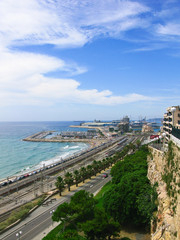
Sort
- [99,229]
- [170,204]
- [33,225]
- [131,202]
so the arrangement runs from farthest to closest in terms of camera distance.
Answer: [33,225], [131,202], [99,229], [170,204]

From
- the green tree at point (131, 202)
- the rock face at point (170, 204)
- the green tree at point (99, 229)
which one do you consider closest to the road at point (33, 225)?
the green tree at point (99, 229)

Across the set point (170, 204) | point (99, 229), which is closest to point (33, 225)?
point (99, 229)

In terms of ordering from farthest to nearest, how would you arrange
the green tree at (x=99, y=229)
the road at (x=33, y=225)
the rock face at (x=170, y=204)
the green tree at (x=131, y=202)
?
Result: the road at (x=33, y=225)
the green tree at (x=131, y=202)
the green tree at (x=99, y=229)
the rock face at (x=170, y=204)

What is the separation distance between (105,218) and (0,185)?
31.7 metres

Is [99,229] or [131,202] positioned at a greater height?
[131,202]

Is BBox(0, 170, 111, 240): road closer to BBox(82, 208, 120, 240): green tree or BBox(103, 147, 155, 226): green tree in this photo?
BBox(82, 208, 120, 240): green tree

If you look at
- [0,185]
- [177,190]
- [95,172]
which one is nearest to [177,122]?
[95,172]

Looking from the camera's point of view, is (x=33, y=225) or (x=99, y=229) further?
(x=33, y=225)

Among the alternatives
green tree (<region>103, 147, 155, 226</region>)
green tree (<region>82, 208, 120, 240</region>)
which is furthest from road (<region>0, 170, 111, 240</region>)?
green tree (<region>103, 147, 155, 226</region>)

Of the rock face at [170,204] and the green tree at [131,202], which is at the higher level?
the rock face at [170,204]

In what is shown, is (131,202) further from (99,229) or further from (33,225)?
(33,225)

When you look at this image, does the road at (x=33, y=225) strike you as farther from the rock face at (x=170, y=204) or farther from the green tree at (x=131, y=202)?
the rock face at (x=170, y=204)

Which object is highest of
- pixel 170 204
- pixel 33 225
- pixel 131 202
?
pixel 170 204

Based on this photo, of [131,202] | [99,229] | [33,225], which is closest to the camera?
[99,229]
